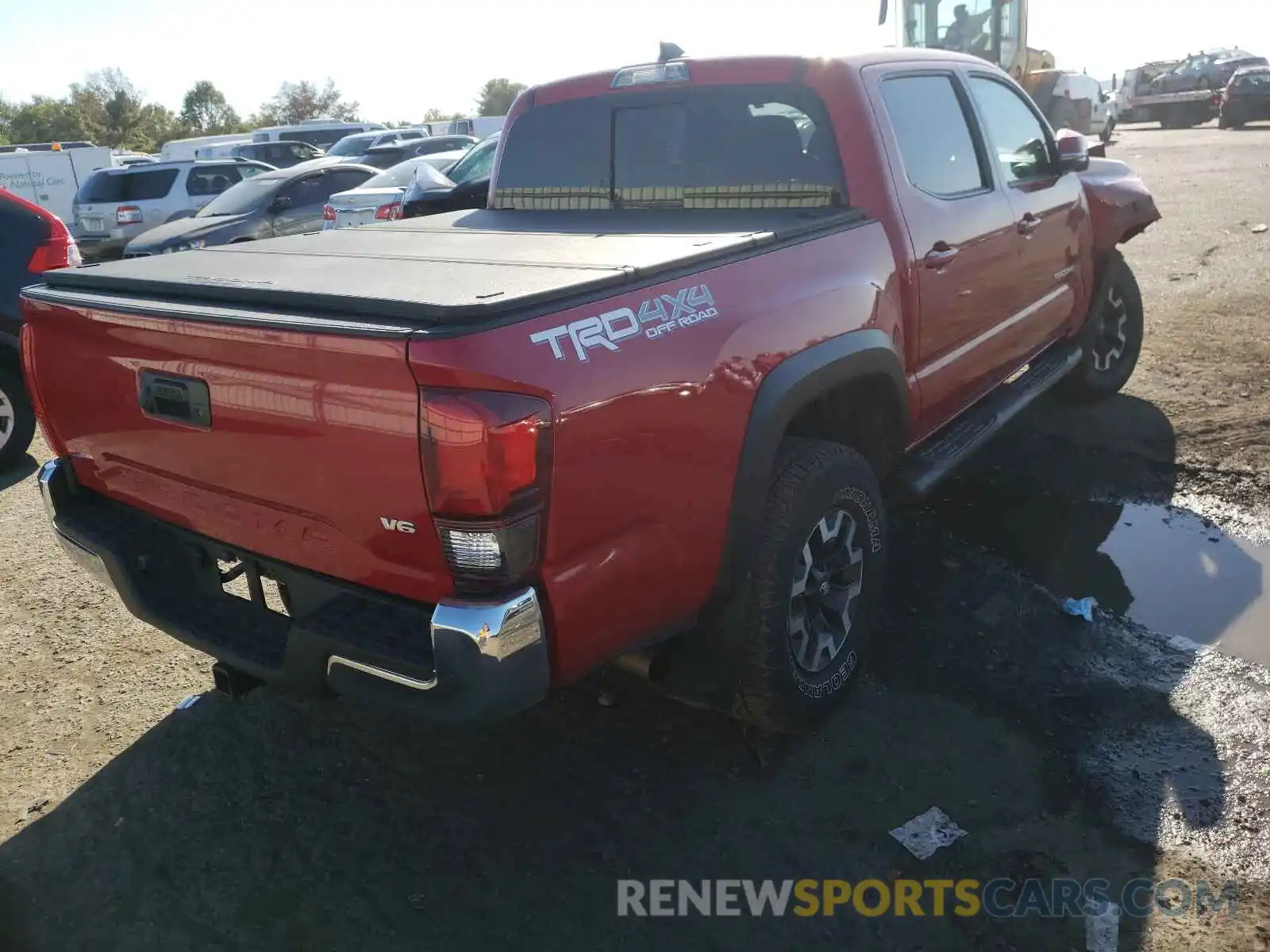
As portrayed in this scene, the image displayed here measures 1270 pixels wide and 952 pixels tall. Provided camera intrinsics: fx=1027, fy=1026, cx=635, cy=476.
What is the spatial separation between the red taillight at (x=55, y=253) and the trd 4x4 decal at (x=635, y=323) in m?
5.22

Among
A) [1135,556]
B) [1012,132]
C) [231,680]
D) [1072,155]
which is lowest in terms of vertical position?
[1135,556]

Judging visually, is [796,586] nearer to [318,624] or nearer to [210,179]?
[318,624]

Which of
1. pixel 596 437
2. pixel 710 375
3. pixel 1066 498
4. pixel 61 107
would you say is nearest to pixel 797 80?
pixel 710 375

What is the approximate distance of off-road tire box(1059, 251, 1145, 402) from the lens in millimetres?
5863

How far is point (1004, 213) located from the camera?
4285mm

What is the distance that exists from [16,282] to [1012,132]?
18.7ft

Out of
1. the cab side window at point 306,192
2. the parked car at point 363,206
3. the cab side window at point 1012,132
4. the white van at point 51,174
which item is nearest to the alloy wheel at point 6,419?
the parked car at point 363,206

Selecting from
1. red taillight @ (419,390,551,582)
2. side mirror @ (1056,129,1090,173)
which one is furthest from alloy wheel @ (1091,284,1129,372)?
red taillight @ (419,390,551,582)

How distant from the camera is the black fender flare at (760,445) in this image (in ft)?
8.90

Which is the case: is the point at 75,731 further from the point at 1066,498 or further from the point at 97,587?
the point at 1066,498

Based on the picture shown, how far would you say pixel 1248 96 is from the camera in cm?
2628

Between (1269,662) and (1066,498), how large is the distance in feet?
5.01

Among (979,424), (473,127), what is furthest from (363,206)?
(473,127)

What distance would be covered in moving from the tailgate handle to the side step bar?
2.38m
